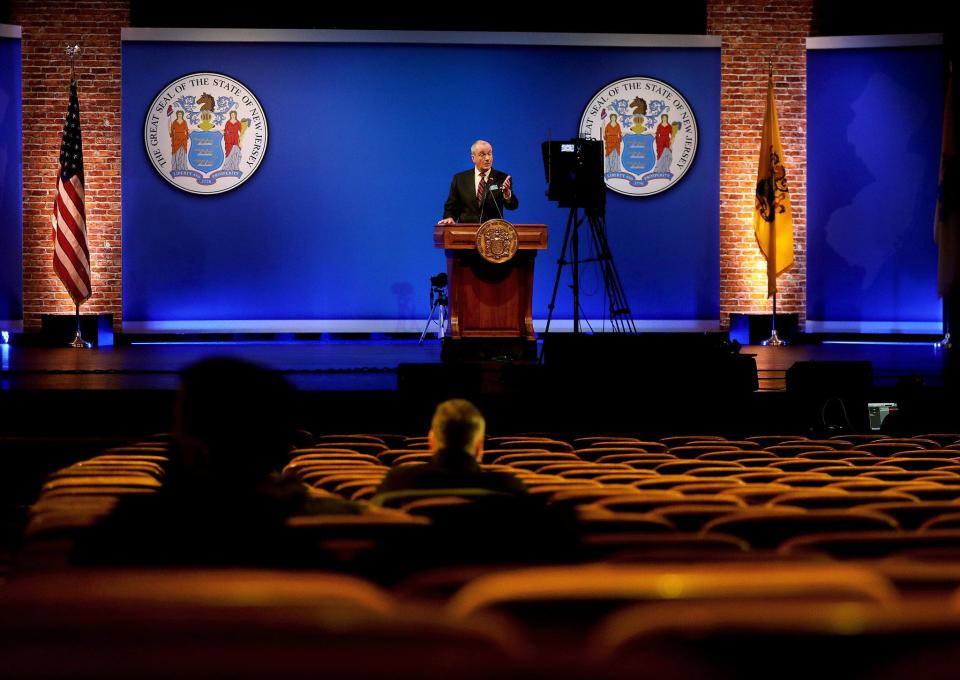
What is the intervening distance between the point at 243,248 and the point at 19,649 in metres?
9.03

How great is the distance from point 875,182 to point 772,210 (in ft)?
3.82

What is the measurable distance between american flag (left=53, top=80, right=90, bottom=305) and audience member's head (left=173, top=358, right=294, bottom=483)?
768 centimetres

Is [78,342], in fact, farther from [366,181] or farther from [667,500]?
[667,500]

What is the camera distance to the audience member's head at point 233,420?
185 cm

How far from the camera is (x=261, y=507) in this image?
5.45 feet

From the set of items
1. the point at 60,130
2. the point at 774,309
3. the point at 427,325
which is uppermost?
the point at 60,130

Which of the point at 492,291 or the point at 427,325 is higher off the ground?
the point at 492,291

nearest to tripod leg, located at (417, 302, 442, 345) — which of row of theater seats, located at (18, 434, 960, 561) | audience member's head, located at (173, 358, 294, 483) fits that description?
row of theater seats, located at (18, 434, 960, 561)

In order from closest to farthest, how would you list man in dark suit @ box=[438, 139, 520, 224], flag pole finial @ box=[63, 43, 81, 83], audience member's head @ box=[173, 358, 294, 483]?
audience member's head @ box=[173, 358, 294, 483]
man in dark suit @ box=[438, 139, 520, 224]
flag pole finial @ box=[63, 43, 81, 83]

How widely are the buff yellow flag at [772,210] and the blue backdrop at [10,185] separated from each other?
22.6ft

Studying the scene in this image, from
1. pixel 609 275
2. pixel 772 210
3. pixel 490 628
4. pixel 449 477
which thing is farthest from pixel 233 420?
pixel 772 210

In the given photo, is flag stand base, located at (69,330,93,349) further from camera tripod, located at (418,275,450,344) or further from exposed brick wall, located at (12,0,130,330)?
camera tripod, located at (418,275,450,344)

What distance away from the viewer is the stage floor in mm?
6027

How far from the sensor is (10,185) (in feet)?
31.1
